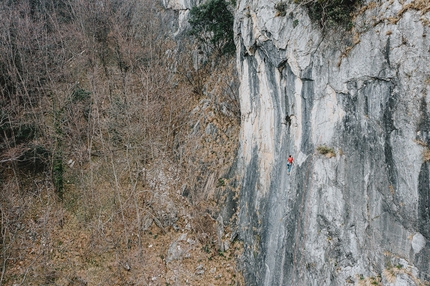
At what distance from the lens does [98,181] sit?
17547mm

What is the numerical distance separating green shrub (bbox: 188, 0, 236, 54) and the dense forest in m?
1.03

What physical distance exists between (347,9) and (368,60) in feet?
5.66

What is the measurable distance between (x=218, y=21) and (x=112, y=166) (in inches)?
440

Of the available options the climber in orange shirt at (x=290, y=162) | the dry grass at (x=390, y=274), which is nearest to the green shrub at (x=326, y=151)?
the climber in orange shirt at (x=290, y=162)

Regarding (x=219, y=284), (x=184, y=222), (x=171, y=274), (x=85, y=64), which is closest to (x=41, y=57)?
(x=85, y=64)

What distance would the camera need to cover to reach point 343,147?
7.64m

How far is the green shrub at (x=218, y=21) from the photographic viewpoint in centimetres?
1655

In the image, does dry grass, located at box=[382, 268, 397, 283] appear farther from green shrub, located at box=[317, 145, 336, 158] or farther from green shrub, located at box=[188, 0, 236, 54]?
green shrub, located at box=[188, 0, 236, 54]

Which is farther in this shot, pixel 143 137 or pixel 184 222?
pixel 143 137

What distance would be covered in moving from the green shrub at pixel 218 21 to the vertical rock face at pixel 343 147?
531cm

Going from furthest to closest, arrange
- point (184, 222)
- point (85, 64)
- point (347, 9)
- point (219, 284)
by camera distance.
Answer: point (85, 64) → point (184, 222) → point (219, 284) → point (347, 9)

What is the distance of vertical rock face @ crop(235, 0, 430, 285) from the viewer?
5980mm

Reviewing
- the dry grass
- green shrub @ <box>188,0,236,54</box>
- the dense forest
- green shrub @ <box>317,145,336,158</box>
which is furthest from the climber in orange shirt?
green shrub @ <box>188,0,236,54</box>

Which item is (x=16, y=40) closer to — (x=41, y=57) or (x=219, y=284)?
(x=41, y=57)
